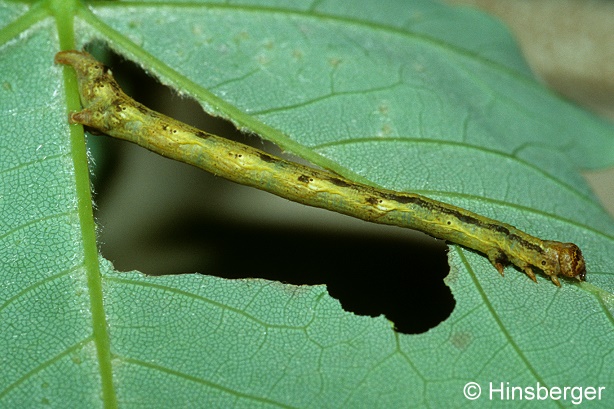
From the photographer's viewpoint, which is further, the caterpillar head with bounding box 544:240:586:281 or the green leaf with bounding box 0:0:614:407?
the caterpillar head with bounding box 544:240:586:281

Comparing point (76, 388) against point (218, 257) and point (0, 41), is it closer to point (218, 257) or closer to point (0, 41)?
point (218, 257)

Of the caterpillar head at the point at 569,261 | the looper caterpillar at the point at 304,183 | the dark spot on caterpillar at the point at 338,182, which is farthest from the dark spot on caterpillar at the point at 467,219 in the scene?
the dark spot on caterpillar at the point at 338,182

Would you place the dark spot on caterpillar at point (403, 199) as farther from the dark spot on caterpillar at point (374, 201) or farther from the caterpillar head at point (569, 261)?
the caterpillar head at point (569, 261)

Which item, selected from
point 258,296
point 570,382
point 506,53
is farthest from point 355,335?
point 506,53

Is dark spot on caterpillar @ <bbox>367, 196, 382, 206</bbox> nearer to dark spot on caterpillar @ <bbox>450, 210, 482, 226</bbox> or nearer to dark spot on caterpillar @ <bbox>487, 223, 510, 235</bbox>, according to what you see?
dark spot on caterpillar @ <bbox>450, 210, 482, 226</bbox>

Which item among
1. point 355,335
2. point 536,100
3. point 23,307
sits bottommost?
→ point 23,307

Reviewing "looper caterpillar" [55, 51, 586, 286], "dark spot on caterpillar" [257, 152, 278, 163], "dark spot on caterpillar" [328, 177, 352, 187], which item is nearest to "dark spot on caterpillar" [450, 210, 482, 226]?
"looper caterpillar" [55, 51, 586, 286]
